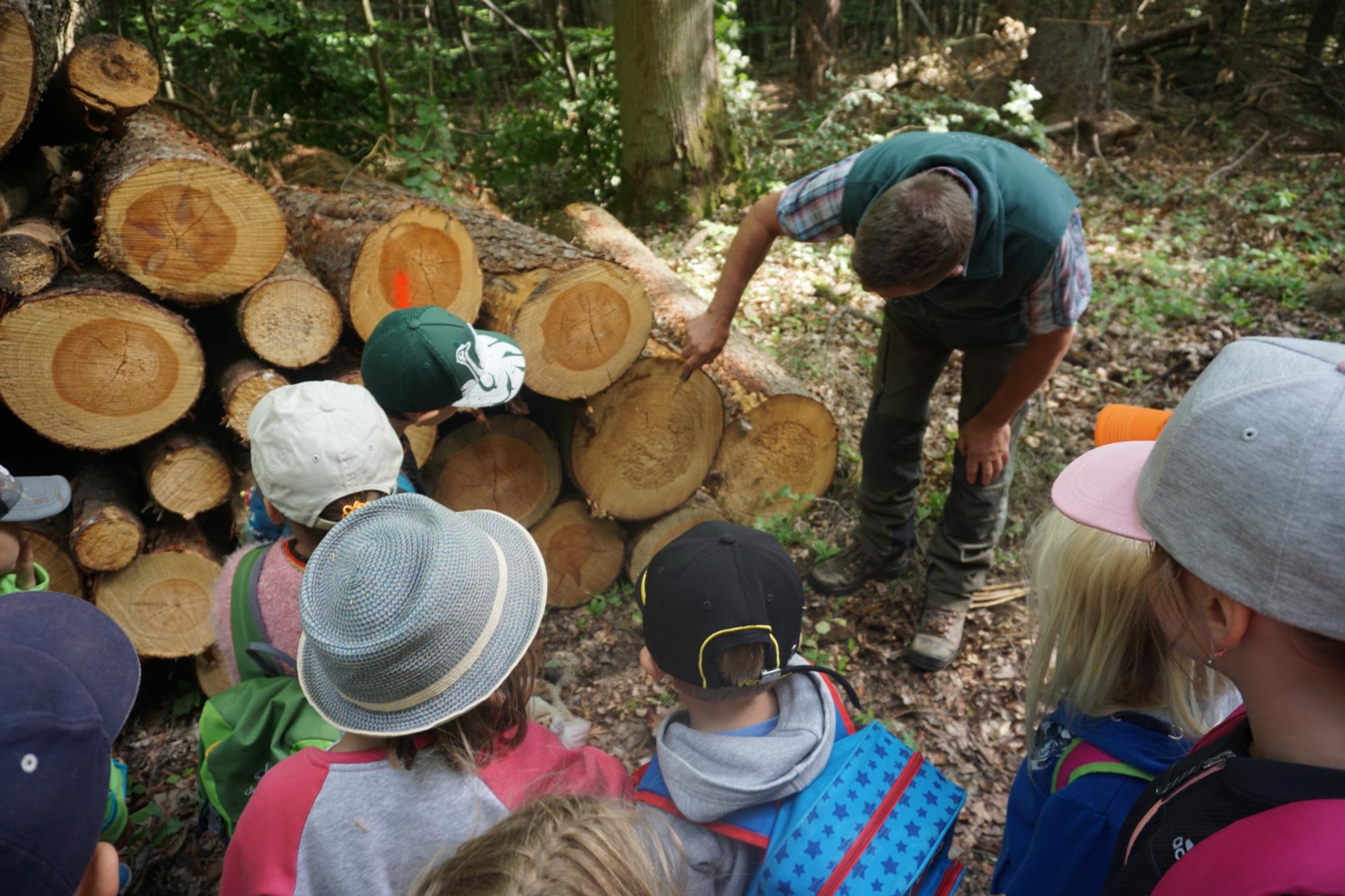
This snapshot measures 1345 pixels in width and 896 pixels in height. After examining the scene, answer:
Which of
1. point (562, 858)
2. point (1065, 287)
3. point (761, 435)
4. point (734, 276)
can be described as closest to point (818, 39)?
point (761, 435)

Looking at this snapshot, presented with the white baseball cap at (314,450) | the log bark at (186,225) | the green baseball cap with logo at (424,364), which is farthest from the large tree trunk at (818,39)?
the white baseball cap at (314,450)

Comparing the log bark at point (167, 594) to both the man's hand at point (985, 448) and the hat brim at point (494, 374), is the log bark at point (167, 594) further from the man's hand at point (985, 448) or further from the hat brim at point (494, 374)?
the man's hand at point (985, 448)

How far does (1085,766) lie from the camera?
1.30m

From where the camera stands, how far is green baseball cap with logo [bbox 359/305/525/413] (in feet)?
7.12

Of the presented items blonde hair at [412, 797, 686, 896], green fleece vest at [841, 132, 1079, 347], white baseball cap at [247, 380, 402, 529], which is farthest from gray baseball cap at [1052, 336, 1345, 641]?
white baseball cap at [247, 380, 402, 529]

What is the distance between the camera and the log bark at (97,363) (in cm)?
238

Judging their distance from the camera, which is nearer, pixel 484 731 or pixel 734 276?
pixel 484 731

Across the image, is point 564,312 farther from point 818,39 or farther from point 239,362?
point 818,39

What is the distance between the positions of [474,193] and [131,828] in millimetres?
4487

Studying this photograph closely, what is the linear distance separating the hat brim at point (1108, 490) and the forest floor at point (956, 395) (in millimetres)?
1363

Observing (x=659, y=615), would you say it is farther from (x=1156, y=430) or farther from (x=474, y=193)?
(x=474, y=193)

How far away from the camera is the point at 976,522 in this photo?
2.96 metres

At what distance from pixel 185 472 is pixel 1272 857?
3.16 metres

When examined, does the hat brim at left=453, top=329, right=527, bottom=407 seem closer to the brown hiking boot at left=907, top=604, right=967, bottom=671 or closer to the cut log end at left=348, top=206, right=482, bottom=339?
the cut log end at left=348, top=206, right=482, bottom=339
